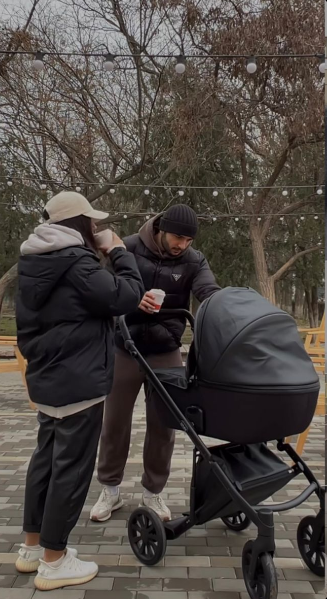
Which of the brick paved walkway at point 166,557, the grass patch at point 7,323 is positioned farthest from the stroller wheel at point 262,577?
the grass patch at point 7,323

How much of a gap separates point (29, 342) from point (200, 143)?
12.0 meters

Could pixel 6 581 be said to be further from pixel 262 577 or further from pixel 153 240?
pixel 153 240

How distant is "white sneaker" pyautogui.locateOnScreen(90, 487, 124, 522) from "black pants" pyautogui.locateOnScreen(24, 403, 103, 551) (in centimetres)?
72

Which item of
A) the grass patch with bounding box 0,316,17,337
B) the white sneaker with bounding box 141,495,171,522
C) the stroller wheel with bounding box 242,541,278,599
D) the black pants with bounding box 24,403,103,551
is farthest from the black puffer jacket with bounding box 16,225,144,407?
the grass patch with bounding box 0,316,17,337

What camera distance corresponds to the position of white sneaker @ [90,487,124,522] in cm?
302

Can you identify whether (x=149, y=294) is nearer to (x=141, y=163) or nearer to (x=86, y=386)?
(x=86, y=386)

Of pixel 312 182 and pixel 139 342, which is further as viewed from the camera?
pixel 312 182

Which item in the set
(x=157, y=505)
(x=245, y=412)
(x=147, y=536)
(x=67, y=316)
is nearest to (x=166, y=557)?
(x=147, y=536)

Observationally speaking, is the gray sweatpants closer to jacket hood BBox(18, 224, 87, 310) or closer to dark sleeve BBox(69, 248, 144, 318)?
dark sleeve BBox(69, 248, 144, 318)

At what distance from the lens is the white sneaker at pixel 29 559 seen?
244cm

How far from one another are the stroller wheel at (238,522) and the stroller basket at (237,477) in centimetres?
55

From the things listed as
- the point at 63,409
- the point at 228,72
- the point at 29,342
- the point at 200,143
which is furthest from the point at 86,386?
the point at 200,143

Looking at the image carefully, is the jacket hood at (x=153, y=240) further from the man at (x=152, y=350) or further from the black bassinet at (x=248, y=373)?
the black bassinet at (x=248, y=373)

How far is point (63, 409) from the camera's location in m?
2.25
